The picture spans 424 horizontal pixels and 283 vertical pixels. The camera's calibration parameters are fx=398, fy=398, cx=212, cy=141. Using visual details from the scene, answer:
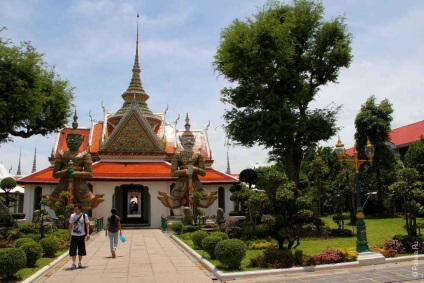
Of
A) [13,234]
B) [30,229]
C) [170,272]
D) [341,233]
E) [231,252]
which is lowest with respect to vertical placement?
[170,272]

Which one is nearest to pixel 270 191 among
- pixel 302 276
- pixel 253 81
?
pixel 302 276

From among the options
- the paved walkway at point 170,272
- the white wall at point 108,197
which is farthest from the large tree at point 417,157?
the paved walkway at point 170,272

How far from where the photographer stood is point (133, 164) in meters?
26.9

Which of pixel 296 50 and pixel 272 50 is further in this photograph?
pixel 296 50

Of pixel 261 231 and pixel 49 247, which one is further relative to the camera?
pixel 261 231

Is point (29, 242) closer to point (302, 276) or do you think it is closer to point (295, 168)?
point (302, 276)

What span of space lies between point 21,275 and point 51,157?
2104cm

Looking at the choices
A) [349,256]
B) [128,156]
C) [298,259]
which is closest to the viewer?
[298,259]

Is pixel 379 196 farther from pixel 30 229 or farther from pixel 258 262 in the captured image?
pixel 30 229

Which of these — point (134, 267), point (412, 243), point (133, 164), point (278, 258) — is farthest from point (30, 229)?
point (412, 243)

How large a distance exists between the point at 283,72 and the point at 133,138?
12.7m

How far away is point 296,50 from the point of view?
21.0 meters

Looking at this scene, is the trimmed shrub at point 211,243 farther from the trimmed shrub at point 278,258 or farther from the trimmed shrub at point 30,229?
the trimmed shrub at point 30,229

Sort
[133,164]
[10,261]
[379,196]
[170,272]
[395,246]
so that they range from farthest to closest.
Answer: [379,196]
[133,164]
[395,246]
[170,272]
[10,261]
